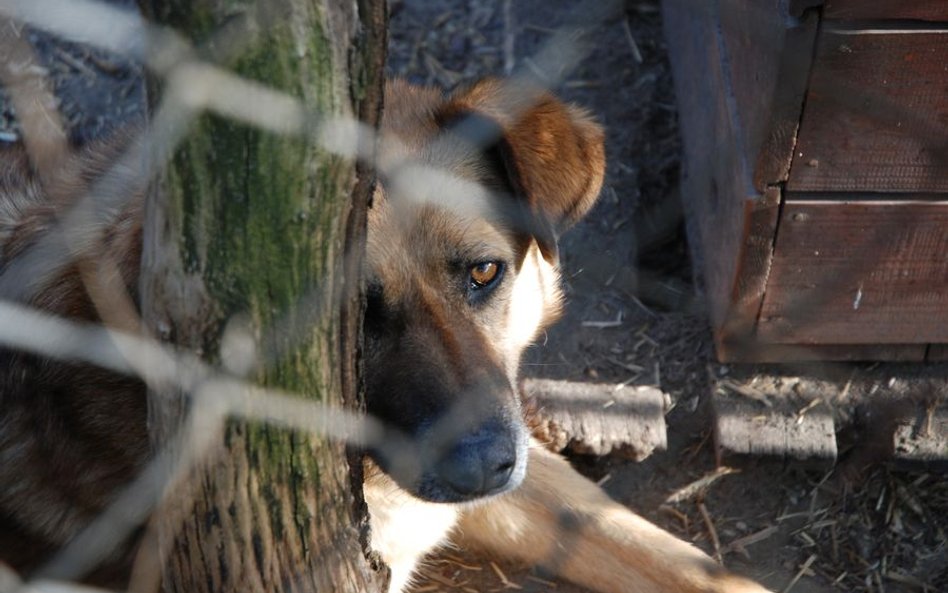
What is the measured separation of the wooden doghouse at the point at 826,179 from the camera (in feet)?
8.02

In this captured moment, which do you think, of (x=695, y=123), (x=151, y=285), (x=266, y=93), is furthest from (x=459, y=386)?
(x=695, y=123)

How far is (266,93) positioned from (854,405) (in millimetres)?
2299

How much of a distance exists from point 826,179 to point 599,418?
3.11ft

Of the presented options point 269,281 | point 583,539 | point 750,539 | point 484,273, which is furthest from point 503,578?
point 269,281

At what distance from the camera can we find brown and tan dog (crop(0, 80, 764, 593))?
2.09 m

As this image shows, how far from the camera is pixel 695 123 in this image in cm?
351

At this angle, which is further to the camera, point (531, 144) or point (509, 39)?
point (509, 39)

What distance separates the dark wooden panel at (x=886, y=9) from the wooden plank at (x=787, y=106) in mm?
48

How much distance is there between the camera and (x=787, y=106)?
2537 mm

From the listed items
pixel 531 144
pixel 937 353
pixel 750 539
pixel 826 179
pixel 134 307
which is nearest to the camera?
pixel 134 307

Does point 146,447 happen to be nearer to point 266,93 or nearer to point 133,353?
point 133,353

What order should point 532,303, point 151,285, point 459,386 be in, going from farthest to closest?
1. point 532,303
2. point 459,386
3. point 151,285

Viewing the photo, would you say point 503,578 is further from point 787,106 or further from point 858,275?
point 787,106

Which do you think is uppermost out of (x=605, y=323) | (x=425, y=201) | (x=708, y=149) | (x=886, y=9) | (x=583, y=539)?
(x=886, y=9)
